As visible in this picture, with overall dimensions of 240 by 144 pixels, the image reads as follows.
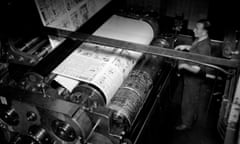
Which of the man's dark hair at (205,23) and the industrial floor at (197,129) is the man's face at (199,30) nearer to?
the man's dark hair at (205,23)

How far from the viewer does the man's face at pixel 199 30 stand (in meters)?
1.80

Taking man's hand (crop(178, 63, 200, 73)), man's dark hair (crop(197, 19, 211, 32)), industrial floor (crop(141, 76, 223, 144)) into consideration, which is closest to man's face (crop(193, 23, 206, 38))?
man's dark hair (crop(197, 19, 211, 32))

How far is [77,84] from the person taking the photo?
1.36 meters

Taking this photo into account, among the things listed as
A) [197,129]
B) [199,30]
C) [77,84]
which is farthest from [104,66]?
[197,129]

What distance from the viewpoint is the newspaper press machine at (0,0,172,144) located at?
1136 mm

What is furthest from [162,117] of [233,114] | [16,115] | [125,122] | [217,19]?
[16,115]

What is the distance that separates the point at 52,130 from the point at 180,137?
142 cm

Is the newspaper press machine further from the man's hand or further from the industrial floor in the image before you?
the industrial floor

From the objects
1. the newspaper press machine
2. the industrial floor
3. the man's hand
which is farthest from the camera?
the industrial floor

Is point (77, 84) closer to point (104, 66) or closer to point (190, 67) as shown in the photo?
point (104, 66)

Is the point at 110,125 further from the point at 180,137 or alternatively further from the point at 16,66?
the point at 180,137

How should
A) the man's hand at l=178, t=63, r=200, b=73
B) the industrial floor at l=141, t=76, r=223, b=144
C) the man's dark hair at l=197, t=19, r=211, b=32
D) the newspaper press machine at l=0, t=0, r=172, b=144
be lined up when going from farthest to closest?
the industrial floor at l=141, t=76, r=223, b=144
the man's hand at l=178, t=63, r=200, b=73
the man's dark hair at l=197, t=19, r=211, b=32
the newspaper press machine at l=0, t=0, r=172, b=144

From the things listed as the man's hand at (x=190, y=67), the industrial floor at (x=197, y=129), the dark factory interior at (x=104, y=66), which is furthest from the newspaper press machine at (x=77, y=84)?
the industrial floor at (x=197, y=129)

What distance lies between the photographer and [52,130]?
1.16 m
